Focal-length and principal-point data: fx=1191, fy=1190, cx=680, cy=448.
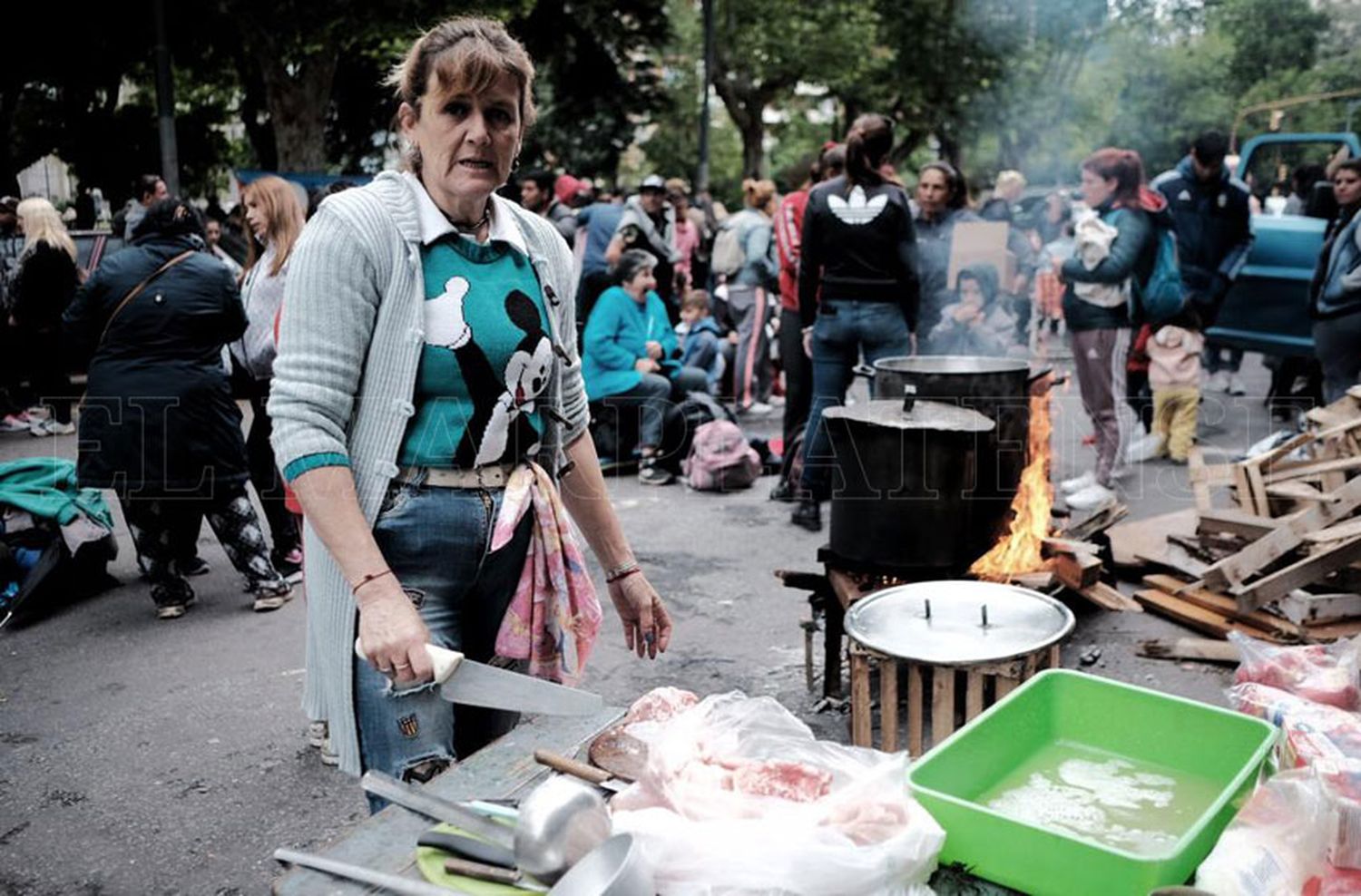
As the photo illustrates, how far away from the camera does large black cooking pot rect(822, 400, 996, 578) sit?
174 inches

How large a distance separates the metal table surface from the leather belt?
18.5 inches

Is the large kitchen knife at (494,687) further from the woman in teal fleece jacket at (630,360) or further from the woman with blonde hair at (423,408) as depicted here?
the woman in teal fleece jacket at (630,360)

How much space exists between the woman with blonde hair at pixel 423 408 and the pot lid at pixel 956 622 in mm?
1486

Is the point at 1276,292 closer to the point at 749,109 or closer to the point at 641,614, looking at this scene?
the point at 641,614

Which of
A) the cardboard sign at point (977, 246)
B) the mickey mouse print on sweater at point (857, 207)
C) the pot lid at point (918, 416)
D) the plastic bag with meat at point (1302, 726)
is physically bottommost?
the plastic bag with meat at point (1302, 726)

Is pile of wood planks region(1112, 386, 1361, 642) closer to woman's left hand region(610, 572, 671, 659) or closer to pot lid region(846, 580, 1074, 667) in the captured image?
pot lid region(846, 580, 1074, 667)

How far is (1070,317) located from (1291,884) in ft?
21.9

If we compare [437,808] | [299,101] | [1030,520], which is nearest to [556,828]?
[437,808]

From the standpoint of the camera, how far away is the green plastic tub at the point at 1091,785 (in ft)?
5.24

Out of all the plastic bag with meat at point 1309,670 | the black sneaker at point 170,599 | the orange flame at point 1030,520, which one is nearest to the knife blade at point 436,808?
the plastic bag with meat at point 1309,670

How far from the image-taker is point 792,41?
32094mm

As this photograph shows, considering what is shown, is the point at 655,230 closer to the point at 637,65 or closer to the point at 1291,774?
the point at 1291,774

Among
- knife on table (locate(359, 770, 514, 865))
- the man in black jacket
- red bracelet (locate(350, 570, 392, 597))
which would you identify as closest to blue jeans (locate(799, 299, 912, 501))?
the man in black jacket

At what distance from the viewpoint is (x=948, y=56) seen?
35219 millimetres
